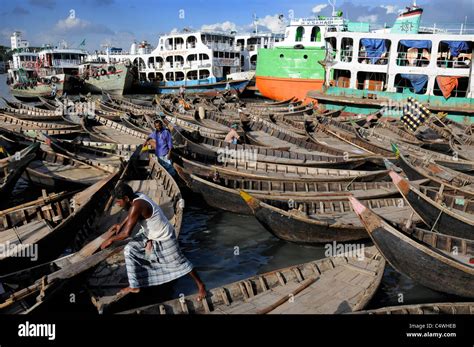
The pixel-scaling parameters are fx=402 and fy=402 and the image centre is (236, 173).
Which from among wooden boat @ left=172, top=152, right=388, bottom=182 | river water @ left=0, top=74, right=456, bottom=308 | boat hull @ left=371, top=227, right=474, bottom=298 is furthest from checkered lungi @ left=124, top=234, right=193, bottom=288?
wooden boat @ left=172, top=152, right=388, bottom=182

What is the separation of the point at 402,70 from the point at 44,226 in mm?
26412

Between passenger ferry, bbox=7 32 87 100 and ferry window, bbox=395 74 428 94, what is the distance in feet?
108

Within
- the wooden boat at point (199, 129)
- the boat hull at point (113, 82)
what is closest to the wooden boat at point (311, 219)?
the wooden boat at point (199, 129)

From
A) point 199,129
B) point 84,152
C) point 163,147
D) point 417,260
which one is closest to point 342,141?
point 199,129

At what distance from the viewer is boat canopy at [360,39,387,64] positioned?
29.1 m

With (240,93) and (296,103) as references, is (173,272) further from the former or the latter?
(240,93)

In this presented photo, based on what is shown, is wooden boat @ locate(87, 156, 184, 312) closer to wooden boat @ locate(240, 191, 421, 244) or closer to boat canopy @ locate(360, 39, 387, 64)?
wooden boat @ locate(240, 191, 421, 244)

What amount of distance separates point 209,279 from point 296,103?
2662 cm

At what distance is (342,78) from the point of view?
104 ft

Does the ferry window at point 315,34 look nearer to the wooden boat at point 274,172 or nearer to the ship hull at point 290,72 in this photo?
the ship hull at point 290,72

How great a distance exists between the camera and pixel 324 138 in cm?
2123

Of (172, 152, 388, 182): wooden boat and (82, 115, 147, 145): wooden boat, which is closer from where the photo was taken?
(172, 152, 388, 182): wooden boat

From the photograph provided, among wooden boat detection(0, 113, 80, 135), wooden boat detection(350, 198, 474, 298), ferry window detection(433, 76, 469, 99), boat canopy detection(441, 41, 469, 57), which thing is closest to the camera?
wooden boat detection(350, 198, 474, 298)

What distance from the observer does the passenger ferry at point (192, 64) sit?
45.3m
